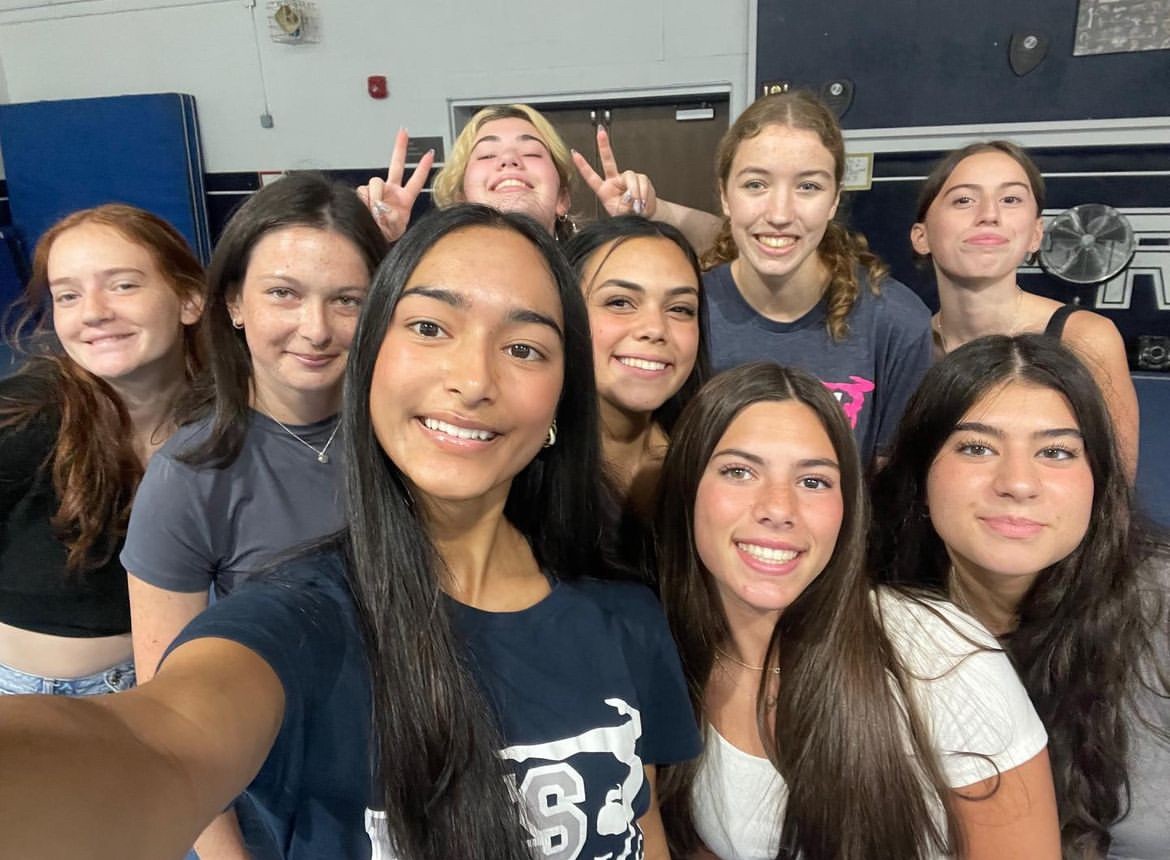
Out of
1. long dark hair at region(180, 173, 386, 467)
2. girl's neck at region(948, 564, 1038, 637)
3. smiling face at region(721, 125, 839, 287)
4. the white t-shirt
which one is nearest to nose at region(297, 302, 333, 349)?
long dark hair at region(180, 173, 386, 467)

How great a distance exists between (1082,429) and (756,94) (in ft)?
15.5

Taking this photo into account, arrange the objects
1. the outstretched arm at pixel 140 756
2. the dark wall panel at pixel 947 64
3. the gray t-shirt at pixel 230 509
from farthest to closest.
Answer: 1. the dark wall panel at pixel 947 64
2. the gray t-shirt at pixel 230 509
3. the outstretched arm at pixel 140 756

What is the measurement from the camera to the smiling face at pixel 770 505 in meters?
1.42

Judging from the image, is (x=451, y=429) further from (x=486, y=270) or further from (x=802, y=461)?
(x=802, y=461)

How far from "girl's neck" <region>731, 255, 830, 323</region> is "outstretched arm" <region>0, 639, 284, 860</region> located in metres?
1.77

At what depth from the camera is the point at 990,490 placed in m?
1.54

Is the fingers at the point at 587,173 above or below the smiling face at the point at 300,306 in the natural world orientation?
above

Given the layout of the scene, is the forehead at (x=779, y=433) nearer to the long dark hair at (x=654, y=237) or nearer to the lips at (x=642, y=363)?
the lips at (x=642, y=363)

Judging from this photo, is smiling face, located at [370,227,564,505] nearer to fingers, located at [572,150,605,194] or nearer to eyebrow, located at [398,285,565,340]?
eyebrow, located at [398,285,565,340]

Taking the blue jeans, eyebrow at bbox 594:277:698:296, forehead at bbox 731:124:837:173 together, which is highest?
forehead at bbox 731:124:837:173

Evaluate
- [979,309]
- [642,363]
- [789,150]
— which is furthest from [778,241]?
[979,309]

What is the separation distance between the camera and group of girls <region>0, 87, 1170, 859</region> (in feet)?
3.10

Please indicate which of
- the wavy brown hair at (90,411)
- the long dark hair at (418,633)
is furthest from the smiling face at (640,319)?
the wavy brown hair at (90,411)

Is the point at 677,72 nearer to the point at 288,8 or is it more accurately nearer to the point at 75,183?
the point at 288,8
